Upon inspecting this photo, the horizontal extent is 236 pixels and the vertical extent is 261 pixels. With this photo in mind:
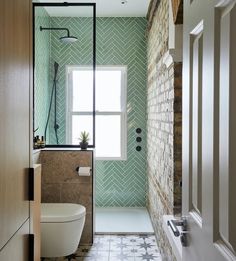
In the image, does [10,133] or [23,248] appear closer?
[10,133]

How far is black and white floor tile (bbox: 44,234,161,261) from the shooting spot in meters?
2.99

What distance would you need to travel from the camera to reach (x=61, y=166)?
11.0ft

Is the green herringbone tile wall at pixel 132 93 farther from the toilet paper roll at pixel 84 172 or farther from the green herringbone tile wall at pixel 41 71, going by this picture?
the toilet paper roll at pixel 84 172

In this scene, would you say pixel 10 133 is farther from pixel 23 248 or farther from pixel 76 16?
pixel 76 16

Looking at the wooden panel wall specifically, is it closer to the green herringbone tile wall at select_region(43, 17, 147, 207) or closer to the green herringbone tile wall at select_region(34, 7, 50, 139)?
the green herringbone tile wall at select_region(34, 7, 50, 139)

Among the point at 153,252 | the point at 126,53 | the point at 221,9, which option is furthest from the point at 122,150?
the point at 221,9

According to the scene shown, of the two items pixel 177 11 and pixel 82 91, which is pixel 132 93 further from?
pixel 177 11

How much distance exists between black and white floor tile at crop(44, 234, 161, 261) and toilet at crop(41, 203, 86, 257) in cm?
21

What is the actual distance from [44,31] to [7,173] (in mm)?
3526

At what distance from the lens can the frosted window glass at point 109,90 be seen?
4629 mm

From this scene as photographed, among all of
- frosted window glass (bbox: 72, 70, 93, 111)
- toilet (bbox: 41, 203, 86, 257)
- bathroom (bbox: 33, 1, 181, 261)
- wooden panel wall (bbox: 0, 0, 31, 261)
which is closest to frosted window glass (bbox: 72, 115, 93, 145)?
bathroom (bbox: 33, 1, 181, 261)

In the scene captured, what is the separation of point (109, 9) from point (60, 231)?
2.86 metres

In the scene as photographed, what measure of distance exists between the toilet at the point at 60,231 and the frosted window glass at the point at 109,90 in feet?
6.62

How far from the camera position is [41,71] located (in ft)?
13.1
